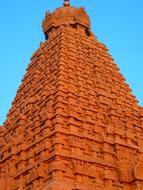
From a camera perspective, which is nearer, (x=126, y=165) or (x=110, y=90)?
(x=126, y=165)

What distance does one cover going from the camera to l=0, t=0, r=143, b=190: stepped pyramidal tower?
23.8m

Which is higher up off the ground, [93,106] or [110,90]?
[110,90]

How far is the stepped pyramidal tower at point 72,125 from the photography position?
77.9 ft

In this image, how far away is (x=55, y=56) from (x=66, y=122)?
935cm

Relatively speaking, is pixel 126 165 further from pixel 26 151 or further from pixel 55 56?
pixel 55 56

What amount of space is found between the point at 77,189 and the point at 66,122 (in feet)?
17.3

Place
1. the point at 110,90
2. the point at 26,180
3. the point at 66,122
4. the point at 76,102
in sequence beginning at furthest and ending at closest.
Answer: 1. the point at 110,90
2. the point at 76,102
3. the point at 66,122
4. the point at 26,180

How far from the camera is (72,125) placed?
2592cm

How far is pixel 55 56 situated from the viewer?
34125mm

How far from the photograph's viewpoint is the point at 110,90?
3284 centimetres

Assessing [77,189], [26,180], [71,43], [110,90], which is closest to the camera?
[77,189]

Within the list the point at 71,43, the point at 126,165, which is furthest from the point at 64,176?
the point at 71,43

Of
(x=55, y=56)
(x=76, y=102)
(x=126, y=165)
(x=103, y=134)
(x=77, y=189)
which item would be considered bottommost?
(x=77, y=189)

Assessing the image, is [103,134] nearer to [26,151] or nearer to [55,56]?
[26,151]
